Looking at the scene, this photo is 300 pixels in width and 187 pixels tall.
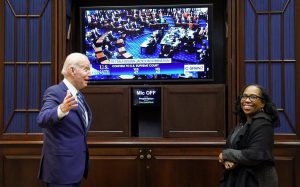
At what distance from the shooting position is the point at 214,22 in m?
4.13

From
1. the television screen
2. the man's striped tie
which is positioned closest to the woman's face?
the man's striped tie

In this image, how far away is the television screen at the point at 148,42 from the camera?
12.8 feet

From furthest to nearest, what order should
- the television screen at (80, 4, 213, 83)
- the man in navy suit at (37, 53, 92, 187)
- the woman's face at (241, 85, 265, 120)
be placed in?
the television screen at (80, 4, 213, 83) < the woman's face at (241, 85, 265, 120) < the man in navy suit at (37, 53, 92, 187)

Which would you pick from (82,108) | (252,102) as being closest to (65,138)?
(82,108)

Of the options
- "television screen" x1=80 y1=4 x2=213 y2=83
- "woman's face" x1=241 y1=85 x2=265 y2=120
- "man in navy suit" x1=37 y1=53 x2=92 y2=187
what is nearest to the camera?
"man in navy suit" x1=37 y1=53 x2=92 y2=187

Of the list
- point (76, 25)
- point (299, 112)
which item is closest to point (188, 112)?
point (299, 112)

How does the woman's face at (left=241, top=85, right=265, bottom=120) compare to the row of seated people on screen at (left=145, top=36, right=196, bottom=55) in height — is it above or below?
below

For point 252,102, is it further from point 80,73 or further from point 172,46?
point 172,46

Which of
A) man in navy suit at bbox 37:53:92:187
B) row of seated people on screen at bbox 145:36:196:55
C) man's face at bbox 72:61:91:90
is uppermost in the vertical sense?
row of seated people on screen at bbox 145:36:196:55

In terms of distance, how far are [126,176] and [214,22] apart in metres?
1.69

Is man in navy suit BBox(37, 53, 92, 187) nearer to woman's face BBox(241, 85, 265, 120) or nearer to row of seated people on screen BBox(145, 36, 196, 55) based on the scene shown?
woman's face BBox(241, 85, 265, 120)

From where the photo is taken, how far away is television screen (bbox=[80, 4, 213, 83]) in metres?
3.91

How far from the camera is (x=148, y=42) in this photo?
12.9 feet

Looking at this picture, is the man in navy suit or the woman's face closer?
the man in navy suit
